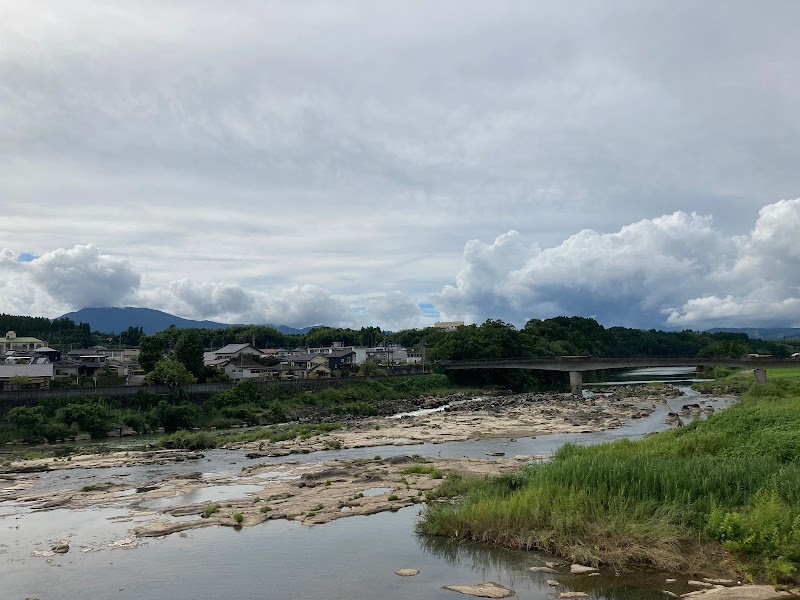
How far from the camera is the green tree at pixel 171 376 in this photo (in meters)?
57.2

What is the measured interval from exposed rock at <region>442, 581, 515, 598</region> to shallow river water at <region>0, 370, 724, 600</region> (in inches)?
8.9

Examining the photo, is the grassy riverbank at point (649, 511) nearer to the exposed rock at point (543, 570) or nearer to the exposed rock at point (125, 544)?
the exposed rock at point (543, 570)

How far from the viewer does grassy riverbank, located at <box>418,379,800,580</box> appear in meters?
14.0

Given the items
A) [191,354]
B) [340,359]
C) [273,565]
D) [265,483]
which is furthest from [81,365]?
[273,565]

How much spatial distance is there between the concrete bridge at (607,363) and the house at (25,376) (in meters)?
58.3

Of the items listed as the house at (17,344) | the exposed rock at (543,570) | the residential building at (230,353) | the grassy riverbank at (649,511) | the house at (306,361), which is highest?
the house at (17,344)

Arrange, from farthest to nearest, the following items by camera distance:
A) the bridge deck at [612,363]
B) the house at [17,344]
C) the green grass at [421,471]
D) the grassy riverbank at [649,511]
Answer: the house at [17,344]
the bridge deck at [612,363]
the green grass at [421,471]
the grassy riverbank at [649,511]

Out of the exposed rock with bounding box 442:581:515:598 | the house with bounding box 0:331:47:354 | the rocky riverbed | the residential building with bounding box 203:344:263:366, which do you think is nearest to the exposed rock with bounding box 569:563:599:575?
the exposed rock with bounding box 442:581:515:598

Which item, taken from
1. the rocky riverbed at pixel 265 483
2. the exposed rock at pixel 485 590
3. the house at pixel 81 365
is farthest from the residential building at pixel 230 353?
the exposed rock at pixel 485 590

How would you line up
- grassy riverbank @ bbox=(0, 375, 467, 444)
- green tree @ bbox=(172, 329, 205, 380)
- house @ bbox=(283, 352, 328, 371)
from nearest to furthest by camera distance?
grassy riverbank @ bbox=(0, 375, 467, 444) < green tree @ bbox=(172, 329, 205, 380) < house @ bbox=(283, 352, 328, 371)

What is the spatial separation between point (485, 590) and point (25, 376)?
6010 centimetres

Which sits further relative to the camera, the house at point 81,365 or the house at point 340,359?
the house at point 340,359

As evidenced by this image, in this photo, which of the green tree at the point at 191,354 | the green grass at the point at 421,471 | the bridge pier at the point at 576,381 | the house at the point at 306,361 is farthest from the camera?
the house at the point at 306,361

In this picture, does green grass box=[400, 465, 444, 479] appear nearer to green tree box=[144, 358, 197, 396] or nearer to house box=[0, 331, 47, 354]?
green tree box=[144, 358, 197, 396]
